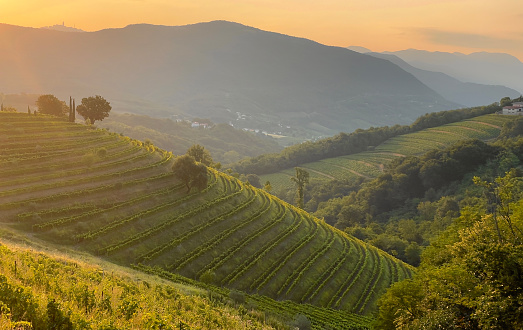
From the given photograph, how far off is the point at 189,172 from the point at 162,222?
15072mm

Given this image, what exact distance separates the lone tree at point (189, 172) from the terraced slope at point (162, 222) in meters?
2.02

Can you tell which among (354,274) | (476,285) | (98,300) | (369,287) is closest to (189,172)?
(354,274)

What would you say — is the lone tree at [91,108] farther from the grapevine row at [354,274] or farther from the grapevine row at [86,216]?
the grapevine row at [354,274]

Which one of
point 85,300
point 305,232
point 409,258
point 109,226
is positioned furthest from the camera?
point 409,258

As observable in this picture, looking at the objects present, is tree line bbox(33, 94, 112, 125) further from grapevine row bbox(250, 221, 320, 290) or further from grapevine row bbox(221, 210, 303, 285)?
grapevine row bbox(250, 221, 320, 290)

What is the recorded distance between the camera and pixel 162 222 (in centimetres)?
6525

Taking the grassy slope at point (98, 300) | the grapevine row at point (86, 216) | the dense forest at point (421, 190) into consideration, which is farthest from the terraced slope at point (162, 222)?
the dense forest at point (421, 190)

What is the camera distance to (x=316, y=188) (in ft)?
616

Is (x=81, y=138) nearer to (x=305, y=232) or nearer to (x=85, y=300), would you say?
(x=305, y=232)

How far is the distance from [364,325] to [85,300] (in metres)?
45.2

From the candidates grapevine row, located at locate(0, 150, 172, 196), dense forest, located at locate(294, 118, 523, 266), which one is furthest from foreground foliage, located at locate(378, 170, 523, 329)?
dense forest, located at locate(294, 118, 523, 266)

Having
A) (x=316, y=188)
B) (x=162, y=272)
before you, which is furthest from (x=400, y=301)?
(x=316, y=188)

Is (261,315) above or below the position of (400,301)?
below

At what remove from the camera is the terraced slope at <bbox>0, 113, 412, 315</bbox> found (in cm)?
5641
